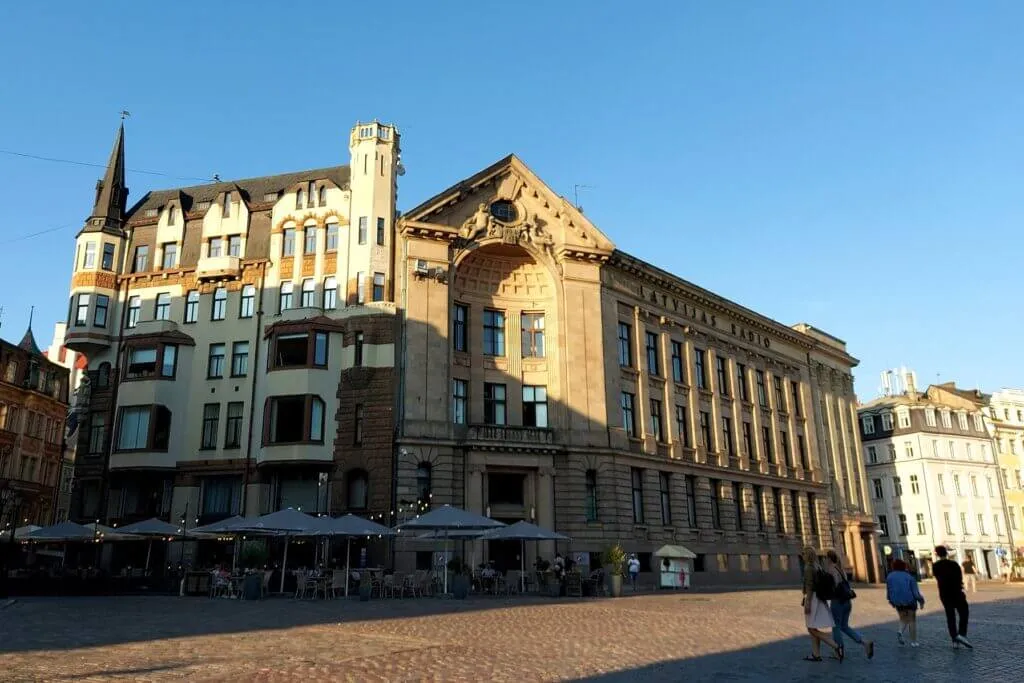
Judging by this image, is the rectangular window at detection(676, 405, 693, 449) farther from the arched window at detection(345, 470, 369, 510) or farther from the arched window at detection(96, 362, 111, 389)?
the arched window at detection(96, 362, 111, 389)

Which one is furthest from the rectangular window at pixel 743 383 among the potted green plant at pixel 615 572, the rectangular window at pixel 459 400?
the potted green plant at pixel 615 572

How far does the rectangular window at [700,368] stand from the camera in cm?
5256

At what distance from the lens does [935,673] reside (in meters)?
12.2

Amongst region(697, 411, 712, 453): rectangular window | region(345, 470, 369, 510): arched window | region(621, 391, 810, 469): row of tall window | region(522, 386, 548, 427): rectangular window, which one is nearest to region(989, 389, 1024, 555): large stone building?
region(621, 391, 810, 469): row of tall window

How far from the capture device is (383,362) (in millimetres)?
39375

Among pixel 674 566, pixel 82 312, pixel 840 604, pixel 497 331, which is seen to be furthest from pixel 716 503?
pixel 82 312

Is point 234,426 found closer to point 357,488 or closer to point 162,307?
point 357,488

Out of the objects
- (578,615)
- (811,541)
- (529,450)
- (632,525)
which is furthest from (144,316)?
(811,541)

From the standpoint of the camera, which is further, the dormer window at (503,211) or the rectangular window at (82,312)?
the rectangular window at (82,312)

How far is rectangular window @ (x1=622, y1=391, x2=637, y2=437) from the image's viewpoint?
45312mm

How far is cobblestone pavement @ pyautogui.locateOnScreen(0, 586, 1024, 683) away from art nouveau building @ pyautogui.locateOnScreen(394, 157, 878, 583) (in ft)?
48.8

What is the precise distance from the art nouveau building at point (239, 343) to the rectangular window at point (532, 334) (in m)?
8.02

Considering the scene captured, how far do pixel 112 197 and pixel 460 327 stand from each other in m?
22.8

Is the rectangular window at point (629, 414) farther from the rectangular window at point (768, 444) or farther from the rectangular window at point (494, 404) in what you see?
the rectangular window at point (768, 444)
